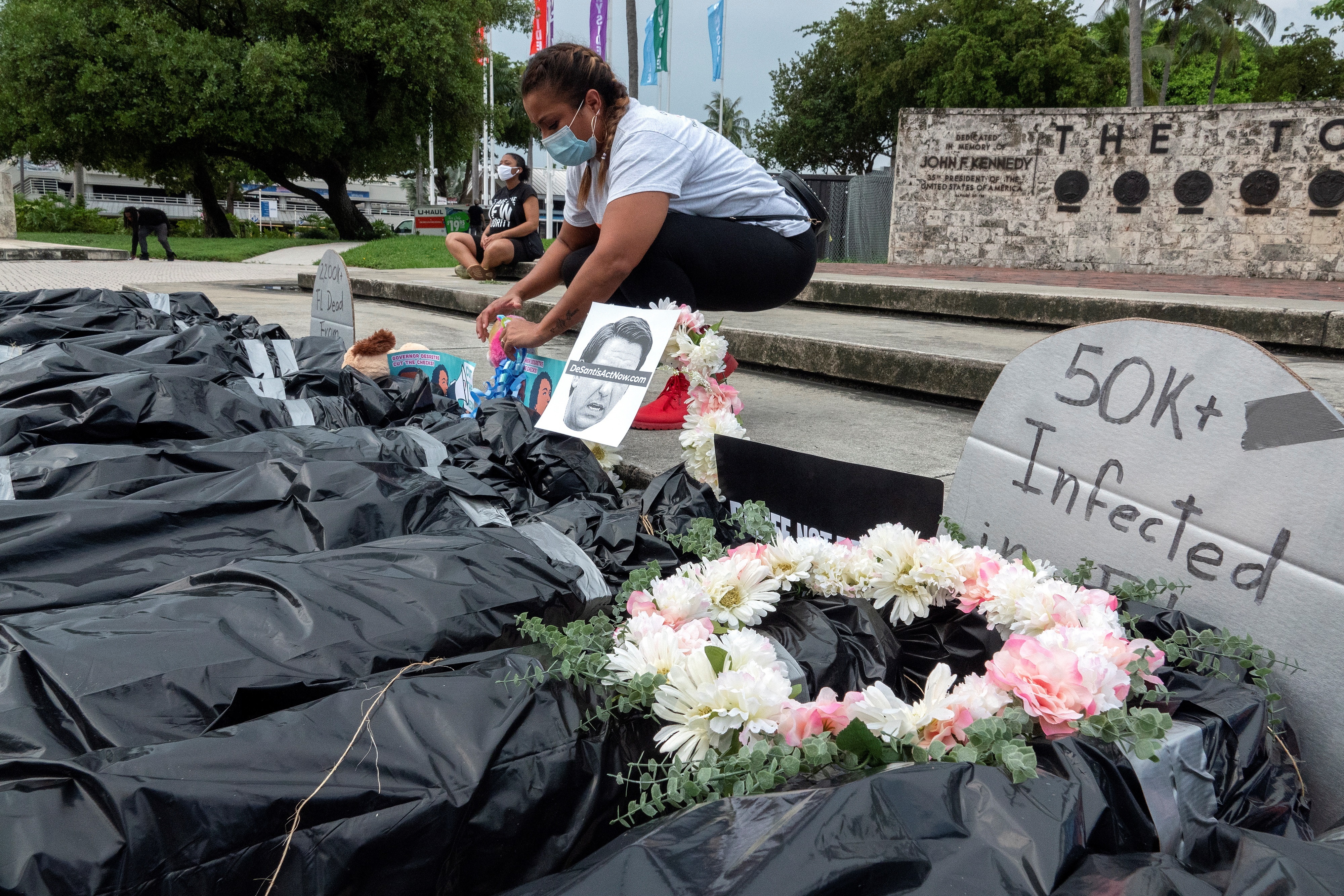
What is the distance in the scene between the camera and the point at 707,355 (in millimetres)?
2527

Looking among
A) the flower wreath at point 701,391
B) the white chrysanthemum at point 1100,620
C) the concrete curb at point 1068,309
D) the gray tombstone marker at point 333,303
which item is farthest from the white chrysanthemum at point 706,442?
the gray tombstone marker at point 333,303

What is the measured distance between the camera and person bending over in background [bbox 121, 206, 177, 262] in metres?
16.1

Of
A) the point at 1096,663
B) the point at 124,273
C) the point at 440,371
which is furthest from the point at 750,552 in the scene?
the point at 124,273

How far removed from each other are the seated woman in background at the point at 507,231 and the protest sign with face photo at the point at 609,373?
5.47 meters

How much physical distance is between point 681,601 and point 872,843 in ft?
1.48

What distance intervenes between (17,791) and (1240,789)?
132cm

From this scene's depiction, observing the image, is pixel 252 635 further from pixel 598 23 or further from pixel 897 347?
pixel 598 23

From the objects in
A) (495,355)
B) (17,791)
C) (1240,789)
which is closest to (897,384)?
(495,355)

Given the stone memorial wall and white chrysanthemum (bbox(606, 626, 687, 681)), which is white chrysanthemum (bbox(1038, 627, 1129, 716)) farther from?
the stone memorial wall

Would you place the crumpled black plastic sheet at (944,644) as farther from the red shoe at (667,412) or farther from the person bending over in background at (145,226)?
the person bending over in background at (145,226)

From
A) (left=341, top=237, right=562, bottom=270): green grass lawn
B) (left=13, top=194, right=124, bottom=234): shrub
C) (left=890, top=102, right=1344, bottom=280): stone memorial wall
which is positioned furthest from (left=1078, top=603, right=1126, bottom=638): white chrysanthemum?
(left=13, top=194, right=124, bottom=234): shrub

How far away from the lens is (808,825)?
81 cm

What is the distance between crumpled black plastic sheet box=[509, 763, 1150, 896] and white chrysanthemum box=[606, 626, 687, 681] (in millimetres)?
199

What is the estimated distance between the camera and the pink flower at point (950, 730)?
0.98 m
